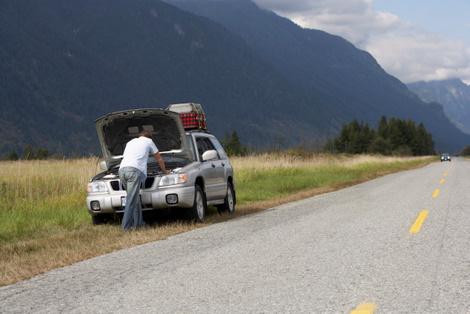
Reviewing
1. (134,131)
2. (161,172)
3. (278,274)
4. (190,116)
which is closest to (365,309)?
(278,274)

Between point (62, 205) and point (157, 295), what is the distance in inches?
367

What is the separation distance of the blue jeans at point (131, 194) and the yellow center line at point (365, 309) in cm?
659

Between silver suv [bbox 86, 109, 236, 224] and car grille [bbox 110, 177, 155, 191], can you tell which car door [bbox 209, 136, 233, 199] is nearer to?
silver suv [bbox 86, 109, 236, 224]

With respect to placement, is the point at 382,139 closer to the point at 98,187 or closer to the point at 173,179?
the point at 173,179

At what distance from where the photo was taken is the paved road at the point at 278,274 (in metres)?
Result: 5.51

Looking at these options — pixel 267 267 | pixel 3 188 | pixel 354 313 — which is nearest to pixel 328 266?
pixel 267 267

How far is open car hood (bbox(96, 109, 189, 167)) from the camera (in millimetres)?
12492

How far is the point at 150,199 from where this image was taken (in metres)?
11.6

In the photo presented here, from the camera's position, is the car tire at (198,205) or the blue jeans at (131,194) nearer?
the blue jeans at (131,194)

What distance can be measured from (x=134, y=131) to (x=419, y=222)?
5735mm

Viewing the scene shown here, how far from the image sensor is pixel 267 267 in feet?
23.5

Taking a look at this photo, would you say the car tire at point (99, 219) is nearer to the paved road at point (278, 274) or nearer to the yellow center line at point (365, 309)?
the paved road at point (278, 274)

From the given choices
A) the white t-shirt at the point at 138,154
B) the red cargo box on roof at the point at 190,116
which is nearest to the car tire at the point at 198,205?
the white t-shirt at the point at 138,154

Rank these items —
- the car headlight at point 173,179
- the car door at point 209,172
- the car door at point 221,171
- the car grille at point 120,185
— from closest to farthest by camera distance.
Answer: the car headlight at point 173,179, the car grille at point 120,185, the car door at point 209,172, the car door at point 221,171
